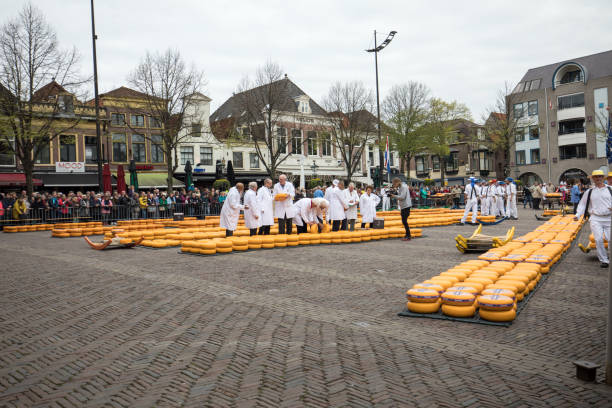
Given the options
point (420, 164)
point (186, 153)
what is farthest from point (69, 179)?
point (420, 164)

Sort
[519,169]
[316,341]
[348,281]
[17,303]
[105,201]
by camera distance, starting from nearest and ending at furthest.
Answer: [316,341] < [17,303] < [348,281] < [105,201] < [519,169]

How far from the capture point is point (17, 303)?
6.82m

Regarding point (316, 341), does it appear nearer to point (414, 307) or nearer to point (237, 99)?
point (414, 307)

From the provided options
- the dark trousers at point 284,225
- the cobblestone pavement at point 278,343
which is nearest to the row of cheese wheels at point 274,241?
the dark trousers at point 284,225

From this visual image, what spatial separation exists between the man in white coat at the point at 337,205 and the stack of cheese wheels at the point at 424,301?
10820 mm

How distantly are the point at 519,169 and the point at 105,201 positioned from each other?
172ft

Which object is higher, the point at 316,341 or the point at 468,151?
the point at 468,151

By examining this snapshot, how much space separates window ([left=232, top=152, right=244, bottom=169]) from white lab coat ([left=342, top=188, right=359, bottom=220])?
98.3ft

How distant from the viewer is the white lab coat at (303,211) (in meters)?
15.9

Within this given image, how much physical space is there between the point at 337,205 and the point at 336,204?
5 centimetres

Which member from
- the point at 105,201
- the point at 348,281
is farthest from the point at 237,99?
the point at 348,281

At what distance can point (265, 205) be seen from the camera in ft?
49.9

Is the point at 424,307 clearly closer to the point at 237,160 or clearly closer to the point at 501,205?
the point at 501,205

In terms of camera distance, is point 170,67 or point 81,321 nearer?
point 81,321
